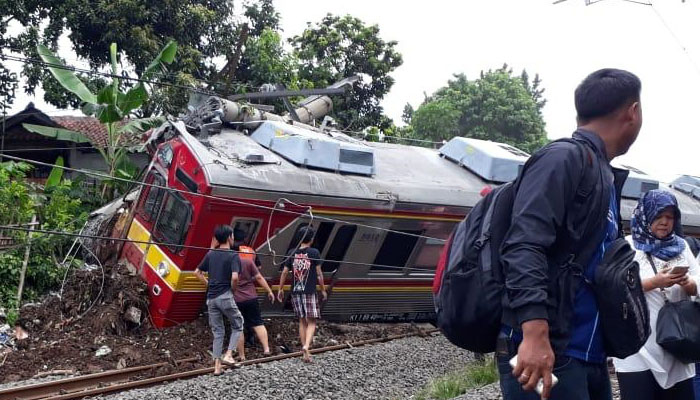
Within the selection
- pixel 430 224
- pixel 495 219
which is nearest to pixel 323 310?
pixel 430 224

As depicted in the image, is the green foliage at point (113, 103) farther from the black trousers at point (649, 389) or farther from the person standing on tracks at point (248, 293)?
the black trousers at point (649, 389)

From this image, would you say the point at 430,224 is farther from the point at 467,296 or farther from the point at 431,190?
the point at 467,296

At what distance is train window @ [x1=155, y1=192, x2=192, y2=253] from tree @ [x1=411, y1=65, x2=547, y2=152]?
20829 mm

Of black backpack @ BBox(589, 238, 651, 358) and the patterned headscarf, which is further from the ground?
the patterned headscarf

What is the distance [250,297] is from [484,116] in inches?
922

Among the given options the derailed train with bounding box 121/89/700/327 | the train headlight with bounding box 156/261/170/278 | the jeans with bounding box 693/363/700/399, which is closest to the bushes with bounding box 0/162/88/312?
the derailed train with bounding box 121/89/700/327

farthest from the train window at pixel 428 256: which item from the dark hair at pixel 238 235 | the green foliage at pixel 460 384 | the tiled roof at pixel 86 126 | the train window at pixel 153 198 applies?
the tiled roof at pixel 86 126

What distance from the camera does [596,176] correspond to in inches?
93.4

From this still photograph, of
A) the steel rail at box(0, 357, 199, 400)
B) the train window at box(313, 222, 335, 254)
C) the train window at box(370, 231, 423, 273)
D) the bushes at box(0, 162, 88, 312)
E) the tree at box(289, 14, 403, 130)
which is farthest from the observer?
the tree at box(289, 14, 403, 130)

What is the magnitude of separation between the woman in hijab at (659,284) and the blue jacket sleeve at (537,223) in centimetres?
173

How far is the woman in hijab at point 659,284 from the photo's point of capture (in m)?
3.75

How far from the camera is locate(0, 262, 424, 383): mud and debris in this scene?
869 cm

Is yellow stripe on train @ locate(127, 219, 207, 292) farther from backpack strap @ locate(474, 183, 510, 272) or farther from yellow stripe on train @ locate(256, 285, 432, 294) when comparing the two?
backpack strap @ locate(474, 183, 510, 272)

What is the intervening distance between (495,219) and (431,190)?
28.1ft
